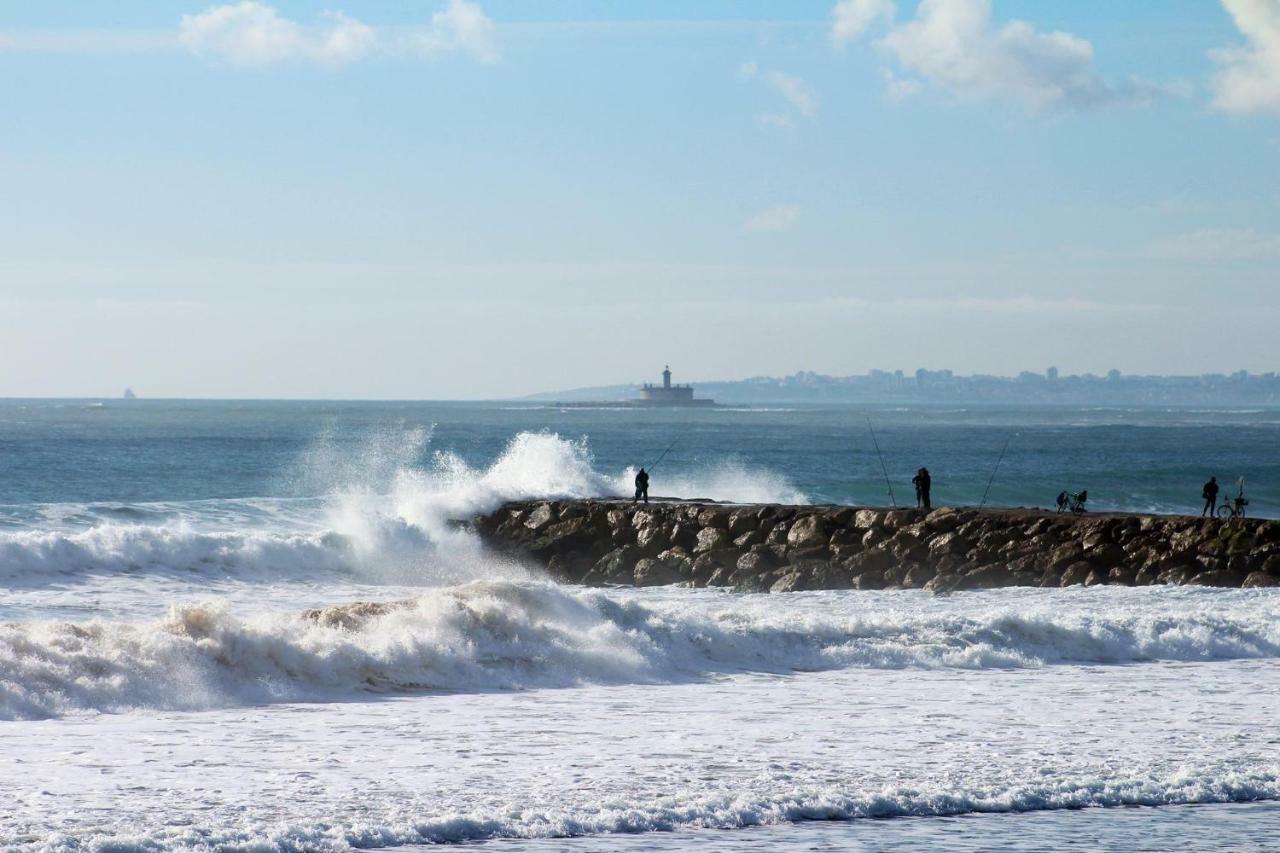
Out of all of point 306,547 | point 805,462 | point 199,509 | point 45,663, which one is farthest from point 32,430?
point 45,663

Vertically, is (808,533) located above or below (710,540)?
above

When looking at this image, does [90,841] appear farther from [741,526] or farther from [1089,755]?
[741,526]

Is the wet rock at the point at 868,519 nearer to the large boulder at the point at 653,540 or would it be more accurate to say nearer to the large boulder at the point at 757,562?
the large boulder at the point at 757,562

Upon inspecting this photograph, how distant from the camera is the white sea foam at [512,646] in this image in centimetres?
1281

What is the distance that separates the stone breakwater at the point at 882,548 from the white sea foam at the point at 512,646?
3.85 m

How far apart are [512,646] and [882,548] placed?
1138 centimetres

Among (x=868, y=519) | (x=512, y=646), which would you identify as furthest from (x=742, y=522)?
(x=512, y=646)

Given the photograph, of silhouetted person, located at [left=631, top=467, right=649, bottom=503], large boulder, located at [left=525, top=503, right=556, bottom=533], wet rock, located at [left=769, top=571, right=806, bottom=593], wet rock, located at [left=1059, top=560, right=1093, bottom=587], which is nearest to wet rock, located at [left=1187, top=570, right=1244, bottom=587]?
wet rock, located at [left=1059, top=560, right=1093, bottom=587]

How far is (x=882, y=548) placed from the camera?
2494 cm

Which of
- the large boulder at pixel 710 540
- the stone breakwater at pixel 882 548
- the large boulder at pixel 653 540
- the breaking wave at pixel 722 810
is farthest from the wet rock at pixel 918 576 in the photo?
the breaking wave at pixel 722 810

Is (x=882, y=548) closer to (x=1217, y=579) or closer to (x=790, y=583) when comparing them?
(x=790, y=583)

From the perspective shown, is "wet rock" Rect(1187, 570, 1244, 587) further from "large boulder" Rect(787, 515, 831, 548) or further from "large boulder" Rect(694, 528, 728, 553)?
"large boulder" Rect(694, 528, 728, 553)

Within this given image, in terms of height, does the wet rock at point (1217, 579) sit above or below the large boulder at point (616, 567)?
above

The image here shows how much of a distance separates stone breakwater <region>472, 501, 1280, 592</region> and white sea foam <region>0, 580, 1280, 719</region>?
12.6 ft
